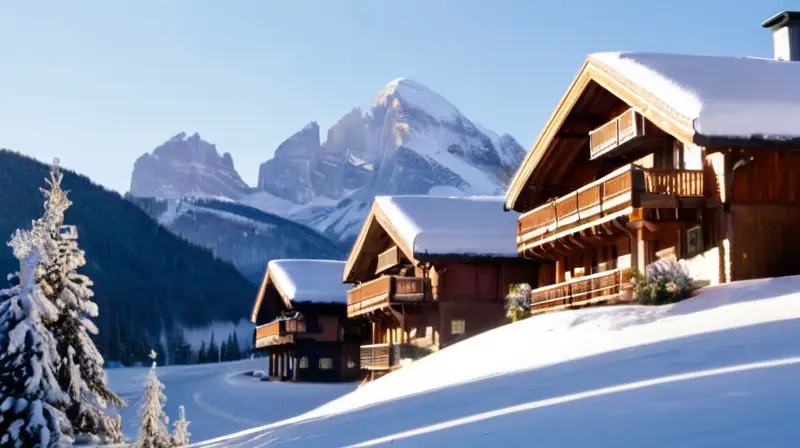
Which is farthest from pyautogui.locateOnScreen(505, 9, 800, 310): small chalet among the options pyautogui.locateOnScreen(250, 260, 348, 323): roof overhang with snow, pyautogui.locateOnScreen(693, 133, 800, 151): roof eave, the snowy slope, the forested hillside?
the forested hillside

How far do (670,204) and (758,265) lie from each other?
2.39 meters

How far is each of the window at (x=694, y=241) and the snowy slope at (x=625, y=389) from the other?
2437 mm

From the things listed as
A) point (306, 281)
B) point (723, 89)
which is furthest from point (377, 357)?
point (723, 89)

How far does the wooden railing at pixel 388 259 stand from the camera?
135 ft

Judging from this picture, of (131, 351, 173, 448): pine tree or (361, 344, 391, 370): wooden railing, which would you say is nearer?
(131, 351, 173, 448): pine tree

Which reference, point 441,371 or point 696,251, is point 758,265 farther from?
point 441,371

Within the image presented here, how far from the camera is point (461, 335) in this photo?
3725 centimetres

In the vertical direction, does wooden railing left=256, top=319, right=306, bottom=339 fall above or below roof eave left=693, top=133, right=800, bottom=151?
below

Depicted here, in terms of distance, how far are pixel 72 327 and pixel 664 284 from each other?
44.2 ft

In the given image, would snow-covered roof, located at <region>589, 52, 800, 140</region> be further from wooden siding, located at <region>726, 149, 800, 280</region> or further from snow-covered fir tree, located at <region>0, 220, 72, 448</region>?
snow-covered fir tree, located at <region>0, 220, 72, 448</region>

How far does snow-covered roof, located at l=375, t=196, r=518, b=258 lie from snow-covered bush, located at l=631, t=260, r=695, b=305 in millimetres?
13935

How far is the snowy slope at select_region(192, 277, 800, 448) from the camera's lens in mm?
9398

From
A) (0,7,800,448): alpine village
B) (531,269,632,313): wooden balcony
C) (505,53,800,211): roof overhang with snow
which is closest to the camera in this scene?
(0,7,800,448): alpine village

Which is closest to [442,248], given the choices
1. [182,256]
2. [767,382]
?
[767,382]
